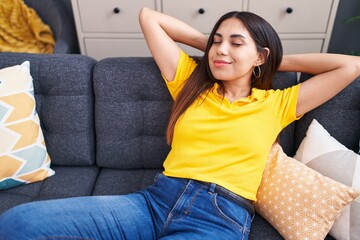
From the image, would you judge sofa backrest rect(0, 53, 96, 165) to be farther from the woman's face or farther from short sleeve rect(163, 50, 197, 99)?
the woman's face

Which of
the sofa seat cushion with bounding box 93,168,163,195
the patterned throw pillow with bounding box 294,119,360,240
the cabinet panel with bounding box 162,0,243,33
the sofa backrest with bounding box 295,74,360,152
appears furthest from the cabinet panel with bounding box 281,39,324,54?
the sofa seat cushion with bounding box 93,168,163,195

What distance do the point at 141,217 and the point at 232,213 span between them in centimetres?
31

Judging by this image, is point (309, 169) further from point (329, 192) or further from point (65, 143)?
point (65, 143)

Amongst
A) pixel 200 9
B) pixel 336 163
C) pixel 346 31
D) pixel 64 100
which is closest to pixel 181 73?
pixel 64 100

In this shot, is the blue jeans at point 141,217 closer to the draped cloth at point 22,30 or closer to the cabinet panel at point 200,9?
the cabinet panel at point 200,9

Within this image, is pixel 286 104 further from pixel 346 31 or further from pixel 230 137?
pixel 346 31

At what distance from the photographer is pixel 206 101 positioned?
45.9 inches

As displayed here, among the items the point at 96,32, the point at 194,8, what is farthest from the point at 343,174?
the point at 96,32

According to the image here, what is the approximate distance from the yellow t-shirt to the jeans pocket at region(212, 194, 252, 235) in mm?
49

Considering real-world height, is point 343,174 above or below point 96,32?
below

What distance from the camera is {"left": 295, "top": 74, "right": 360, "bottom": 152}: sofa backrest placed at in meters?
1.21

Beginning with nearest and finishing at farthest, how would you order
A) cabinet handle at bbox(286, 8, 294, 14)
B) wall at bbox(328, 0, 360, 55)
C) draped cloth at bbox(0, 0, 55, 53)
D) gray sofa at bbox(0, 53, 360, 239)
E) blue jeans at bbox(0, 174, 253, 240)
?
blue jeans at bbox(0, 174, 253, 240) < gray sofa at bbox(0, 53, 360, 239) < cabinet handle at bbox(286, 8, 294, 14) < draped cloth at bbox(0, 0, 55, 53) < wall at bbox(328, 0, 360, 55)

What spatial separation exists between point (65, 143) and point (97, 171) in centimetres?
19

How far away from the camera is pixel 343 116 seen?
48.3 inches
